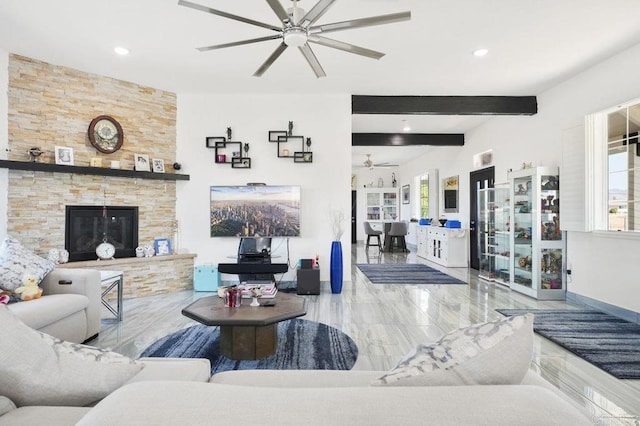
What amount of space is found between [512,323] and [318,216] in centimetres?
436

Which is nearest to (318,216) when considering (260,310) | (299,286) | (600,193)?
(299,286)

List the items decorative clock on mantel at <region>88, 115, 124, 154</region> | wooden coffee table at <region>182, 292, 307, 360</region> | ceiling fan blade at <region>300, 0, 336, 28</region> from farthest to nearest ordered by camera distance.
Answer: decorative clock on mantel at <region>88, 115, 124, 154</region> < wooden coffee table at <region>182, 292, 307, 360</region> < ceiling fan blade at <region>300, 0, 336, 28</region>

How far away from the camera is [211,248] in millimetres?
5219

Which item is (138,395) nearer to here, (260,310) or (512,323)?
(512,323)

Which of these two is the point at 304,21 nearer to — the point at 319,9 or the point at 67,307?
the point at 319,9

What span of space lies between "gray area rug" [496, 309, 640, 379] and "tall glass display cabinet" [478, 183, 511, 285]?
4.85ft

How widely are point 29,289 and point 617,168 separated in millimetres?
6089

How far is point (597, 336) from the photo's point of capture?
10.3 ft

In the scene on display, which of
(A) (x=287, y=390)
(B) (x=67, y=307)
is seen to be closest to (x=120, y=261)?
(B) (x=67, y=307)

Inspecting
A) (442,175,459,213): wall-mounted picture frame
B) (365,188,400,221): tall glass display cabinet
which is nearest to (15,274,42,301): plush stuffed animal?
(442,175,459,213): wall-mounted picture frame

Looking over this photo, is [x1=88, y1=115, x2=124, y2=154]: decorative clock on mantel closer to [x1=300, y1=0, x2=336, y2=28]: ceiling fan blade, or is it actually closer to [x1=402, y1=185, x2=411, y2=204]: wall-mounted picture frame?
[x1=300, y1=0, x2=336, y2=28]: ceiling fan blade

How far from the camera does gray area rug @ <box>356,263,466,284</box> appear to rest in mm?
5715

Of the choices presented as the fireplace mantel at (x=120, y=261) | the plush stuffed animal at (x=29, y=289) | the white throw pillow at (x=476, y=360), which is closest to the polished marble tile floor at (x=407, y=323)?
the fireplace mantel at (x=120, y=261)

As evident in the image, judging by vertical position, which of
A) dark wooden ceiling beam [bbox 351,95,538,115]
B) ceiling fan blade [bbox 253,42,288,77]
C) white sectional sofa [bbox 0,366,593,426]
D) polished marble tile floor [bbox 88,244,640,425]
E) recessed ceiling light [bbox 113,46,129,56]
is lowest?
polished marble tile floor [bbox 88,244,640,425]
